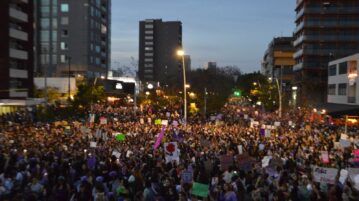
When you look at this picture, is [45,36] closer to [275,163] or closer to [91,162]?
[91,162]

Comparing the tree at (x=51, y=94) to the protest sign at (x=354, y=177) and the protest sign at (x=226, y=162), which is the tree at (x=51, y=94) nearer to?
the protest sign at (x=226, y=162)

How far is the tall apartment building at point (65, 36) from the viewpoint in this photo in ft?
331

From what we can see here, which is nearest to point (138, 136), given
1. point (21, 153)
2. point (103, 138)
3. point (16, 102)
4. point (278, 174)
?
point (103, 138)

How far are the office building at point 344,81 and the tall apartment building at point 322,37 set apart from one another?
1417 centimetres

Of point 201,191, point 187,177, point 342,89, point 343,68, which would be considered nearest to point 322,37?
point 343,68

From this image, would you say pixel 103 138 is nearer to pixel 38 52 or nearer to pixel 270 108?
pixel 270 108

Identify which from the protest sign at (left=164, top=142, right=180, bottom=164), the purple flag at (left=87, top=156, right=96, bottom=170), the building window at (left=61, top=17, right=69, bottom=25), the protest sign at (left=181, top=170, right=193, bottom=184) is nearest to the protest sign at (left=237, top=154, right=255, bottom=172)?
the protest sign at (left=164, top=142, right=180, bottom=164)

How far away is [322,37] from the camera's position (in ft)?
276

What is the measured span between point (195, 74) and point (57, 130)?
278 ft

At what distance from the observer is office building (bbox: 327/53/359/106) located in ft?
175

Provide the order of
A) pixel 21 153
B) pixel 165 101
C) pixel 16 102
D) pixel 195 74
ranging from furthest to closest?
1. pixel 195 74
2. pixel 165 101
3. pixel 16 102
4. pixel 21 153

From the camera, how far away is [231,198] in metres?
11.9

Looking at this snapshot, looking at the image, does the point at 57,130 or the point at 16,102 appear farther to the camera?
the point at 16,102

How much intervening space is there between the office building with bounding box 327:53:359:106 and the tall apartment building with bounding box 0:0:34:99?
3372cm
